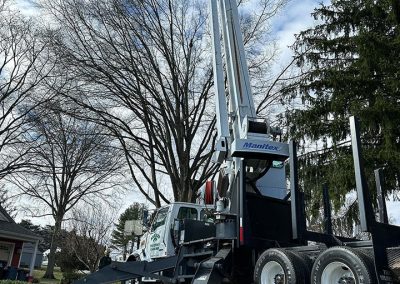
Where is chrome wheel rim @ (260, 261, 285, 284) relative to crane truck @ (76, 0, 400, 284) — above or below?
below

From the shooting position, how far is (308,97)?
15906mm

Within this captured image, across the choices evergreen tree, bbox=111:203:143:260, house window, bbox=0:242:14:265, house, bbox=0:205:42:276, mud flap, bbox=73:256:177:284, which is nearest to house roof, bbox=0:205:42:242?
house, bbox=0:205:42:276

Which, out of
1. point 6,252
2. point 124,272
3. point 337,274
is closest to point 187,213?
point 124,272

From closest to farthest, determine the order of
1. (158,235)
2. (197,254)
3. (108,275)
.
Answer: (197,254) < (108,275) < (158,235)

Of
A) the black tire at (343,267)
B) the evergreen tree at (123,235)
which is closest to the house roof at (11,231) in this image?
the evergreen tree at (123,235)

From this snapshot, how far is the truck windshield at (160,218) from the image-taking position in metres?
11.9

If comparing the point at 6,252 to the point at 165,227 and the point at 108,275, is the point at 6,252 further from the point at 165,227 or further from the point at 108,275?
the point at 108,275

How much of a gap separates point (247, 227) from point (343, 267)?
218cm

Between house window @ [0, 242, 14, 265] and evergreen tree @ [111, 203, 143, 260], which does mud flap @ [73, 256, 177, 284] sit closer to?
evergreen tree @ [111, 203, 143, 260]

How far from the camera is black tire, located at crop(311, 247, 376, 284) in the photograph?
4.72 meters

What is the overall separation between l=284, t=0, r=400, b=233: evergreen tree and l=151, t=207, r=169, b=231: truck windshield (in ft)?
15.8

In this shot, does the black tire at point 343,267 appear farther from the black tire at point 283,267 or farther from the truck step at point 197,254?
the truck step at point 197,254

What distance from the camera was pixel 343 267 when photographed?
199 inches

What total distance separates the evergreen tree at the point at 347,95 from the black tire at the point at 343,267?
26.5 ft
